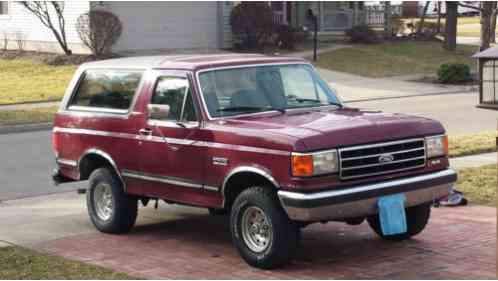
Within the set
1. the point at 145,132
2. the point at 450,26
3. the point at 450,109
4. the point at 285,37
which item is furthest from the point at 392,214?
the point at 450,26

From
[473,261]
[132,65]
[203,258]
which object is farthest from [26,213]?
[473,261]

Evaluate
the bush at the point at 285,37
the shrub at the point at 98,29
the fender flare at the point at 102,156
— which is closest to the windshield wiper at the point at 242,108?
the fender flare at the point at 102,156

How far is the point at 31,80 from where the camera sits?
27500mm

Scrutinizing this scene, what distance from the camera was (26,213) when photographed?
10117mm

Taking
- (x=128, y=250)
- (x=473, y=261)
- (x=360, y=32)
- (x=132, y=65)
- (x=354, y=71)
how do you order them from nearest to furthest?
1. (x=473, y=261)
2. (x=128, y=250)
3. (x=132, y=65)
4. (x=354, y=71)
5. (x=360, y=32)

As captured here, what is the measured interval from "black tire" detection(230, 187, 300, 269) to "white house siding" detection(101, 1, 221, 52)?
2516cm

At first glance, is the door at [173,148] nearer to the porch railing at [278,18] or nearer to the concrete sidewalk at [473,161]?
the concrete sidewalk at [473,161]

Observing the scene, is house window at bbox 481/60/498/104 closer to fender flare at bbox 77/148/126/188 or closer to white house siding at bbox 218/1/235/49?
fender flare at bbox 77/148/126/188

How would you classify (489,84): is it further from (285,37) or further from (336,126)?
(285,37)

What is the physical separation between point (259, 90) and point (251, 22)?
1067 inches

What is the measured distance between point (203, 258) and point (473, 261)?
7.34 feet

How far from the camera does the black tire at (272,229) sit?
7.15 metres

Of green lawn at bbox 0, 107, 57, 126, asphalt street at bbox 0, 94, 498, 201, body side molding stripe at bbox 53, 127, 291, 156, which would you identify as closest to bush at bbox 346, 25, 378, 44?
asphalt street at bbox 0, 94, 498, 201

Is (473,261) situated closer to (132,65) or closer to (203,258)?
(203,258)
